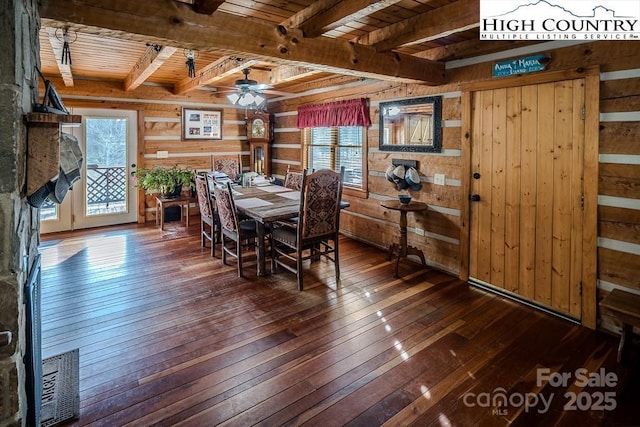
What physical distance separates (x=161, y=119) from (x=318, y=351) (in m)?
5.37

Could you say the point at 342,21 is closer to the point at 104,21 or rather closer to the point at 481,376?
the point at 104,21

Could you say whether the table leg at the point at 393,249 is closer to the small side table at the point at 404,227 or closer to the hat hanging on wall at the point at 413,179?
the small side table at the point at 404,227

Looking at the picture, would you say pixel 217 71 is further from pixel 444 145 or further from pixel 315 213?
pixel 444 145

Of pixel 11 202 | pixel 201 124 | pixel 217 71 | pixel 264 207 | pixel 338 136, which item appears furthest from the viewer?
pixel 201 124

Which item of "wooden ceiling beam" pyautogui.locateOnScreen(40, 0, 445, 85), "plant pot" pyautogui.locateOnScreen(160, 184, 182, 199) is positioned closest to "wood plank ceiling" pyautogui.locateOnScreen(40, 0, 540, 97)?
"wooden ceiling beam" pyautogui.locateOnScreen(40, 0, 445, 85)

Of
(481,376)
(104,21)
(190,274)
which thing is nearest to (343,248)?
(190,274)

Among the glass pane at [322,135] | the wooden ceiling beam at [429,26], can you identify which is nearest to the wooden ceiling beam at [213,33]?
the wooden ceiling beam at [429,26]

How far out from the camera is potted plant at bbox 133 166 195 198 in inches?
227

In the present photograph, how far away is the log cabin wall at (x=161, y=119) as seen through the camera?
18.8ft

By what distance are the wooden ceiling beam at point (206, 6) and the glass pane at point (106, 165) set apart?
4397 millimetres

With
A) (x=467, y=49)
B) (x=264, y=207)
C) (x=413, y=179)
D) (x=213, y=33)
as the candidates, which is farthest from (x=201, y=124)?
(x=467, y=49)

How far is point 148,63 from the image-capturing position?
13.4 feet

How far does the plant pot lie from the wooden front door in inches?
178

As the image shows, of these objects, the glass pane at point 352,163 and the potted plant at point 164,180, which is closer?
the glass pane at point 352,163
